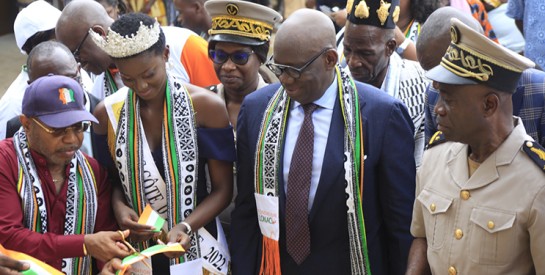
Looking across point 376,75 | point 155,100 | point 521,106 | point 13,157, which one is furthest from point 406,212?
point 13,157

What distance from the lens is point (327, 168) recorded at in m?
4.05

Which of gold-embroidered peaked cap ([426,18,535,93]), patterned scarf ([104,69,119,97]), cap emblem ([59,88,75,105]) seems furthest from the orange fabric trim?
patterned scarf ([104,69,119,97])

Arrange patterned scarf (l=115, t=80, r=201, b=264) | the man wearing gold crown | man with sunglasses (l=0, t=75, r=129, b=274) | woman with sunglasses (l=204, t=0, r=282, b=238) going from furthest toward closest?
the man wearing gold crown, woman with sunglasses (l=204, t=0, r=282, b=238), patterned scarf (l=115, t=80, r=201, b=264), man with sunglasses (l=0, t=75, r=129, b=274)

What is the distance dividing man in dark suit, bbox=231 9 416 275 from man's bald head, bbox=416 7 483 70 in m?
0.61

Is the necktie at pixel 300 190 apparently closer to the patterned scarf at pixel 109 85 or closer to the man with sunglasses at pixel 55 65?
the man with sunglasses at pixel 55 65

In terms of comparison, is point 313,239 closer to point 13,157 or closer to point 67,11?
point 13,157

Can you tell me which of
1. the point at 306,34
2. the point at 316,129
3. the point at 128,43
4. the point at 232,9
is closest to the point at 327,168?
the point at 316,129

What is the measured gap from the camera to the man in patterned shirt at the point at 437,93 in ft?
13.2

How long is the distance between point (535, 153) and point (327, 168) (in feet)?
3.62

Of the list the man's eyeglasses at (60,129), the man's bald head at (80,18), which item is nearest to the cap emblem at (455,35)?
the man's eyeglasses at (60,129)

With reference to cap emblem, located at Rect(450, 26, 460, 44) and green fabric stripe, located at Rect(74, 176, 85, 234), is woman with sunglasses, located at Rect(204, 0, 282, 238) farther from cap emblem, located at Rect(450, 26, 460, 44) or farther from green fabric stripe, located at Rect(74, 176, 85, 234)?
cap emblem, located at Rect(450, 26, 460, 44)

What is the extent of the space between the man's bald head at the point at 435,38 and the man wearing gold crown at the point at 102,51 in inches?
66.9

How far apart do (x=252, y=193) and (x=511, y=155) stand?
1551 millimetres

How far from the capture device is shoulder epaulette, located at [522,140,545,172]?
321 centimetres
